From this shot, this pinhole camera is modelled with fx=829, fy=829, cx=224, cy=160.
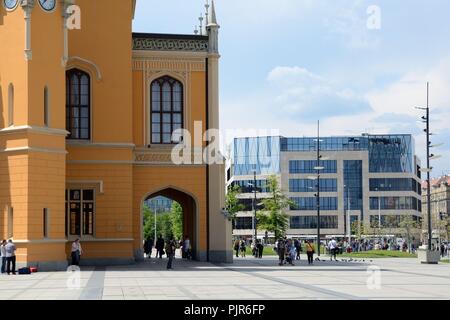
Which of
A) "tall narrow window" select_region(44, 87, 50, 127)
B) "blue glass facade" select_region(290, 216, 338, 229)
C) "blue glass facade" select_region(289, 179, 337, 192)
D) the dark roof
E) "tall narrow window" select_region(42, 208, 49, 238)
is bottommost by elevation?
"blue glass facade" select_region(290, 216, 338, 229)

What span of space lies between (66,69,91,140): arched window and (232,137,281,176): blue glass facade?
98499mm

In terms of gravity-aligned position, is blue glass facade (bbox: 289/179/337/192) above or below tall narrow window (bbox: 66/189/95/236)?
above

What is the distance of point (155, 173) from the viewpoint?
42531 mm

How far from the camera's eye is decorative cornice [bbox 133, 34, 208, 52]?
43.2 metres

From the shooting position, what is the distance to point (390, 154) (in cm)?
14138

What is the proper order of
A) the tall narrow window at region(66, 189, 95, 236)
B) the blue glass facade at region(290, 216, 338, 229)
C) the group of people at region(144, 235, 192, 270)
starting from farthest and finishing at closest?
the blue glass facade at region(290, 216, 338, 229)
the tall narrow window at region(66, 189, 95, 236)
the group of people at region(144, 235, 192, 270)

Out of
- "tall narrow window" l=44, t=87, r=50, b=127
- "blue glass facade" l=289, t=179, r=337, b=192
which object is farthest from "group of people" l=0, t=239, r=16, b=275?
"blue glass facade" l=289, t=179, r=337, b=192

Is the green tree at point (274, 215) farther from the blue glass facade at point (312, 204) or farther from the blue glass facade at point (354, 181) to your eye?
the blue glass facade at point (354, 181)

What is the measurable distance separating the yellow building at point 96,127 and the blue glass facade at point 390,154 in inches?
3824

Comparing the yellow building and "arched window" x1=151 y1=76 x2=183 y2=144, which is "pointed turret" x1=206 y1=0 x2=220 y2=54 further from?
"arched window" x1=151 y1=76 x2=183 y2=144

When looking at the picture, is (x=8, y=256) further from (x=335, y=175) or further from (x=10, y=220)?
(x=335, y=175)

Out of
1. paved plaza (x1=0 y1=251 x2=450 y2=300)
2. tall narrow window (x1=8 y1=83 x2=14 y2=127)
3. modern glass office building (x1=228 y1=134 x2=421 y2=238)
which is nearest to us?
paved plaza (x1=0 y1=251 x2=450 y2=300)

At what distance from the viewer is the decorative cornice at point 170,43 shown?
4322cm

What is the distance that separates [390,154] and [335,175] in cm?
1064
